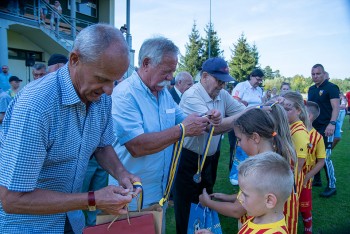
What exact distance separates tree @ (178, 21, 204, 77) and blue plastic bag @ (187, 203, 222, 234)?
43.2 meters

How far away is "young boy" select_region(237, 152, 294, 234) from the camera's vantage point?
170cm

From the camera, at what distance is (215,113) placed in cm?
260

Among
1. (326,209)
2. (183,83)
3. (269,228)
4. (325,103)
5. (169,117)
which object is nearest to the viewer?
(269,228)

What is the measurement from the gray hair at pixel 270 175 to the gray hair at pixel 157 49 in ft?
3.41

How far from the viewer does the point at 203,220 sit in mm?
2328

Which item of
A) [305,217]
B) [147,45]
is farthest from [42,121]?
[305,217]

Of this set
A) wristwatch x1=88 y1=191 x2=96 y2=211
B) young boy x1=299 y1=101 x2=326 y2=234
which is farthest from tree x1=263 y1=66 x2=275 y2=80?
wristwatch x1=88 y1=191 x2=96 y2=211

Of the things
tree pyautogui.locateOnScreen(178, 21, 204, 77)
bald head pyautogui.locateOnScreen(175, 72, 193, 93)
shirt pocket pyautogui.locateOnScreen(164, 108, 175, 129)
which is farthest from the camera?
tree pyautogui.locateOnScreen(178, 21, 204, 77)

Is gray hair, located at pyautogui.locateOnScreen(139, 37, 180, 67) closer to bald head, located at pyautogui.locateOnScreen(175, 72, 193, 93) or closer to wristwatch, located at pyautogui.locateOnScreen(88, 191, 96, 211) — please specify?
wristwatch, located at pyautogui.locateOnScreen(88, 191, 96, 211)

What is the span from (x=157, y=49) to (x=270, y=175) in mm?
1229

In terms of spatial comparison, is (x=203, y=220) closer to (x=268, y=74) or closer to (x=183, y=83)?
(x=183, y=83)

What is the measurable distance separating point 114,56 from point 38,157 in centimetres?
60

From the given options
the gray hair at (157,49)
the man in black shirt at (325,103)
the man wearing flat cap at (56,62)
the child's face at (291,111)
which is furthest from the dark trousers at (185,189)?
the man in black shirt at (325,103)

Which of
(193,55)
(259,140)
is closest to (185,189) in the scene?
(259,140)
